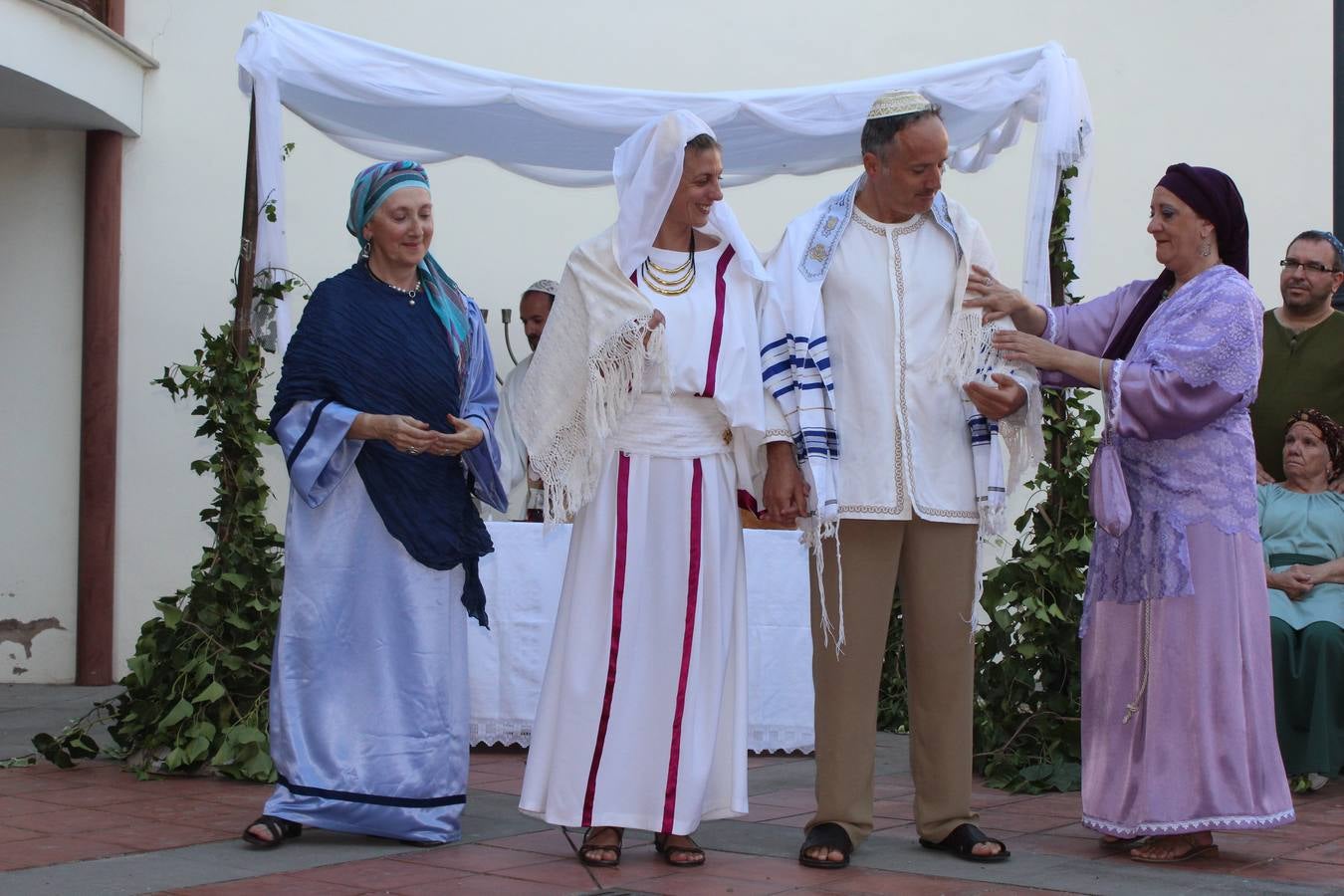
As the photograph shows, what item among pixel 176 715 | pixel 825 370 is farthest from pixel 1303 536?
pixel 176 715

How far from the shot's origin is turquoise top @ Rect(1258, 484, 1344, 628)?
5.48 meters

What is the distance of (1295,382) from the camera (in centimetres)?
577

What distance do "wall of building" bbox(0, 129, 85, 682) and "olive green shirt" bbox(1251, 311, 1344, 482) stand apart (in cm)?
571

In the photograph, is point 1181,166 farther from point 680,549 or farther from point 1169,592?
point 680,549

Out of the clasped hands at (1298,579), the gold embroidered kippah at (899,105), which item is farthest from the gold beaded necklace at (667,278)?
the clasped hands at (1298,579)

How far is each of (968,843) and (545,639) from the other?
231 cm

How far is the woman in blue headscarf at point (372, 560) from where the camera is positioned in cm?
419

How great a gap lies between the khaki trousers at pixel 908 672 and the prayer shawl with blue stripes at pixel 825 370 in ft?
0.28

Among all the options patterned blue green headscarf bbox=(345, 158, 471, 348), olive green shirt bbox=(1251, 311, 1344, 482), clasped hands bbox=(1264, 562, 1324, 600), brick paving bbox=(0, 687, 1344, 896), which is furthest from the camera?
olive green shirt bbox=(1251, 311, 1344, 482)

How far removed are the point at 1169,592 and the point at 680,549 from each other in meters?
1.25

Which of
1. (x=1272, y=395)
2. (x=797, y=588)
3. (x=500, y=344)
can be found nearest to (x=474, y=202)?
(x=500, y=344)

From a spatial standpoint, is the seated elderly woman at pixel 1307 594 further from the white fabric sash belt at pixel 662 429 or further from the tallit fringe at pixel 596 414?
the tallit fringe at pixel 596 414

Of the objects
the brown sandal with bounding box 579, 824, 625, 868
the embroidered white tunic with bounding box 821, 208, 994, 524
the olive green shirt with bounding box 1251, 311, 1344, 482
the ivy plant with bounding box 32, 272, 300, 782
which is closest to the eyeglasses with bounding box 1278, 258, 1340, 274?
the olive green shirt with bounding box 1251, 311, 1344, 482

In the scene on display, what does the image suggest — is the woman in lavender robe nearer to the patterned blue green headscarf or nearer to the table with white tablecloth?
the patterned blue green headscarf
